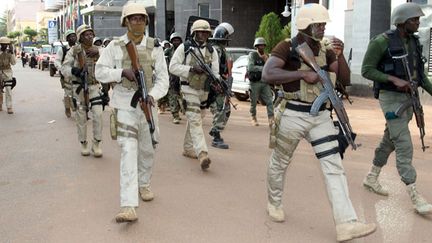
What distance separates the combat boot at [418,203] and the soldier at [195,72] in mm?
2449

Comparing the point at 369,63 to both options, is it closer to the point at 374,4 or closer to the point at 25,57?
the point at 374,4

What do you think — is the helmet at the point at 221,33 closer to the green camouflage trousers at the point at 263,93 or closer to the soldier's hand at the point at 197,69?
the soldier's hand at the point at 197,69

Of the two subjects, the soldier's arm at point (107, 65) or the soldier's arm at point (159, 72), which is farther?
the soldier's arm at point (159, 72)

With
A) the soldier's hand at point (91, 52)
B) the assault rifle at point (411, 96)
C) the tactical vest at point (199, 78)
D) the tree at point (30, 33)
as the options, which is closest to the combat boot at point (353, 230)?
the assault rifle at point (411, 96)

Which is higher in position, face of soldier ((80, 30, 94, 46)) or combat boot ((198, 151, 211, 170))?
face of soldier ((80, 30, 94, 46))

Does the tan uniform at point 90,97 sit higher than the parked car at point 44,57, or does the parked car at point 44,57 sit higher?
the tan uniform at point 90,97

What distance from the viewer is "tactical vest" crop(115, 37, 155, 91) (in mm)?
4895

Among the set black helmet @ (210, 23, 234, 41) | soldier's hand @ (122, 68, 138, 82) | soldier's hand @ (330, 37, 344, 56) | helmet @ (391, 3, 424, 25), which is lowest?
soldier's hand @ (122, 68, 138, 82)

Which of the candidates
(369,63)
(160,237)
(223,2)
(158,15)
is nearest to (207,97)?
(369,63)

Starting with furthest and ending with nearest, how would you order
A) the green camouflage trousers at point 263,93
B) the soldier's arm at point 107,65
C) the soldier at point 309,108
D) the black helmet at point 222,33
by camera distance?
the green camouflage trousers at point 263,93, the black helmet at point 222,33, the soldier's arm at point 107,65, the soldier at point 309,108

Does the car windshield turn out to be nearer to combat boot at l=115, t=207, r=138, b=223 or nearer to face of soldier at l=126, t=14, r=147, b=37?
face of soldier at l=126, t=14, r=147, b=37

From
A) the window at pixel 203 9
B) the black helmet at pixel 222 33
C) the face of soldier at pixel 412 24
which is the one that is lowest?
the black helmet at pixel 222 33

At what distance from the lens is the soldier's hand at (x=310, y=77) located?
420 centimetres

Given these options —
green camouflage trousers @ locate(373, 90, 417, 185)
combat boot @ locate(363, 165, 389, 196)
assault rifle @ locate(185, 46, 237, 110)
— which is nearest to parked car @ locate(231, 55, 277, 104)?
assault rifle @ locate(185, 46, 237, 110)
